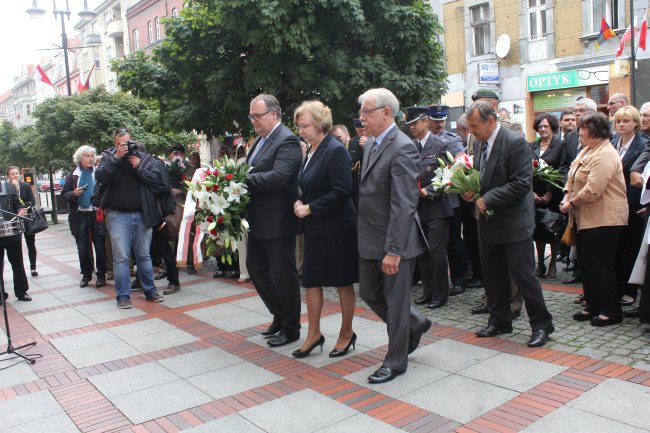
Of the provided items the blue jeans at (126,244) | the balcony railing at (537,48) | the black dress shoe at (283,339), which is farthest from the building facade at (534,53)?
the black dress shoe at (283,339)

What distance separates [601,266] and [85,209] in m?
7.32

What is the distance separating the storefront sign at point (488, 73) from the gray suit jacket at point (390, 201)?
19.2 m

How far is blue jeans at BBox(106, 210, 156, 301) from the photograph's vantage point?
7676mm

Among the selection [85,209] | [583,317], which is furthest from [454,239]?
[85,209]

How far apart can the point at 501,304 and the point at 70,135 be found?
15.5 metres

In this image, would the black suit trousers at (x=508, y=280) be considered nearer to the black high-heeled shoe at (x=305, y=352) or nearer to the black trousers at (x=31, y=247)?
the black high-heeled shoe at (x=305, y=352)

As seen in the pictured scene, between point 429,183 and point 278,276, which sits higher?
point 429,183

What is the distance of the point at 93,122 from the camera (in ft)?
56.7

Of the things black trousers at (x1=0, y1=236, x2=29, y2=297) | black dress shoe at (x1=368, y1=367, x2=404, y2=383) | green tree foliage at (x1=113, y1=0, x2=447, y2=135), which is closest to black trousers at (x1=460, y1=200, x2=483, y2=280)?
black dress shoe at (x1=368, y1=367, x2=404, y2=383)

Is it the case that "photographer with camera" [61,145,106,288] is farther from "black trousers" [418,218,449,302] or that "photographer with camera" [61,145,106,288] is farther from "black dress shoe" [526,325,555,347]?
"black dress shoe" [526,325,555,347]

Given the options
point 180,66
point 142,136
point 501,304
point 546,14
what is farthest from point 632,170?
point 546,14

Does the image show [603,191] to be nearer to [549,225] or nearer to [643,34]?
[549,225]

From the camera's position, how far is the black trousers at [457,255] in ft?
24.7

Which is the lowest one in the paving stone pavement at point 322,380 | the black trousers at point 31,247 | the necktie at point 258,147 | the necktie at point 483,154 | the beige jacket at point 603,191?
the paving stone pavement at point 322,380
